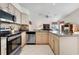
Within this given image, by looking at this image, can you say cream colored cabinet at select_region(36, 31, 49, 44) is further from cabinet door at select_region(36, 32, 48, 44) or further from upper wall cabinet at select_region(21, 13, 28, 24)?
upper wall cabinet at select_region(21, 13, 28, 24)

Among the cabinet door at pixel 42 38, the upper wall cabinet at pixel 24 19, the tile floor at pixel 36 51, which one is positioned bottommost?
the tile floor at pixel 36 51

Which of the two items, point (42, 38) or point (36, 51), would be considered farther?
point (42, 38)

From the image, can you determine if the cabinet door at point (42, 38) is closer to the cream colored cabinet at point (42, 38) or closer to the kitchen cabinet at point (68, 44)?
the cream colored cabinet at point (42, 38)

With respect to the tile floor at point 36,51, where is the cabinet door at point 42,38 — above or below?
above

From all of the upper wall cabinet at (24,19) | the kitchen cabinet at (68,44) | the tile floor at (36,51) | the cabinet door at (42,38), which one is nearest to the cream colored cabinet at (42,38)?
the cabinet door at (42,38)

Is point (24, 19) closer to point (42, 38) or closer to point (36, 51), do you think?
point (42, 38)

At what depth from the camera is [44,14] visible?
31.3ft

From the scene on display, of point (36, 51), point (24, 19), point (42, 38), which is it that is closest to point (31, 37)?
point (42, 38)

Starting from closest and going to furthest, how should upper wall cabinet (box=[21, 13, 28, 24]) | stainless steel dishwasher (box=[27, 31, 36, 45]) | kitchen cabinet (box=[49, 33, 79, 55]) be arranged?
kitchen cabinet (box=[49, 33, 79, 55]) → stainless steel dishwasher (box=[27, 31, 36, 45]) → upper wall cabinet (box=[21, 13, 28, 24])

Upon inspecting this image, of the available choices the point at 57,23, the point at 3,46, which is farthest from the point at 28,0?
the point at 57,23

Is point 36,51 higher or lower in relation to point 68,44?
lower

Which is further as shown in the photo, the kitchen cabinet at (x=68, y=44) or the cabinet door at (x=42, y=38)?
the cabinet door at (x=42, y=38)

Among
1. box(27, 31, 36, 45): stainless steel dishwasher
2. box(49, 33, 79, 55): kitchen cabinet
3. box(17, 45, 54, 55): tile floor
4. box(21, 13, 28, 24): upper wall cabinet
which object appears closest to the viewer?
box(49, 33, 79, 55): kitchen cabinet

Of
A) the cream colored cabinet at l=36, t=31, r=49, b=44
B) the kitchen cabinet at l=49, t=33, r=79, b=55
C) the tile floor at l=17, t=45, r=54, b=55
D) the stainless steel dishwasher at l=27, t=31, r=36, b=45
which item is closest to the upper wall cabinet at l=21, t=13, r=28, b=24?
the stainless steel dishwasher at l=27, t=31, r=36, b=45
